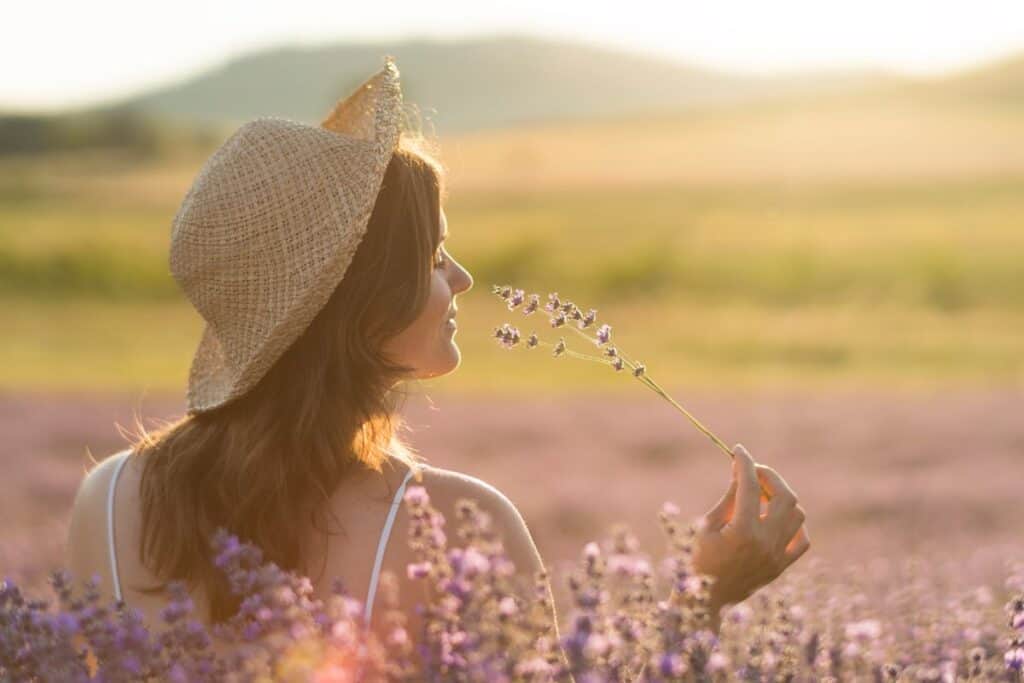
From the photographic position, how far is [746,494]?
2545mm

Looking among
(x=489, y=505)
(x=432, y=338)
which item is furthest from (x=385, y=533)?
(x=432, y=338)

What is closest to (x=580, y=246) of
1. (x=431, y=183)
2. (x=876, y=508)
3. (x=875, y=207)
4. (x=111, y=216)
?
(x=875, y=207)

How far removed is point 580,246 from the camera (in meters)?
42.5

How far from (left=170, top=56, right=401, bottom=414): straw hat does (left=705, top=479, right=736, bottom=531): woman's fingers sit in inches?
31.2

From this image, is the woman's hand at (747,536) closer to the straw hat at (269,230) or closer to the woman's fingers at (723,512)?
the woman's fingers at (723,512)

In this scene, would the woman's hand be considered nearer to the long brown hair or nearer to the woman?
the woman

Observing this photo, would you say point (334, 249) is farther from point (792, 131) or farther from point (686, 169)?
point (792, 131)

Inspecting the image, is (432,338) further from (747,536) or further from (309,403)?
(747,536)

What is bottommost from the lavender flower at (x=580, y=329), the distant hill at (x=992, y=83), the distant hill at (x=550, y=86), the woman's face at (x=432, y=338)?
the distant hill at (x=550, y=86)

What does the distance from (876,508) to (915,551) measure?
144 cm

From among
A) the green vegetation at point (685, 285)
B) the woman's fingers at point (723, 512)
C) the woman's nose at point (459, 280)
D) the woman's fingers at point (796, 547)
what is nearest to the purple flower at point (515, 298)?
the woman's nose at point (459, 280)

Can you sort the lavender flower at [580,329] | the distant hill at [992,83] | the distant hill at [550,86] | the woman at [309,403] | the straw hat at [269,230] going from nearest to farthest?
1. the lavender flower at [580,329]
2. the woman at [309,403]
3. the straw hat at [269,230]
4. the distant hill at [992,83]
5. the distant hill at [550,86]

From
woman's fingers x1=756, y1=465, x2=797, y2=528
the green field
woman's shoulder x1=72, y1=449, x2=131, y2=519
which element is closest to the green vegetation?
the green field

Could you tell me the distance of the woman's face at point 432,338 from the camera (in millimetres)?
2783
